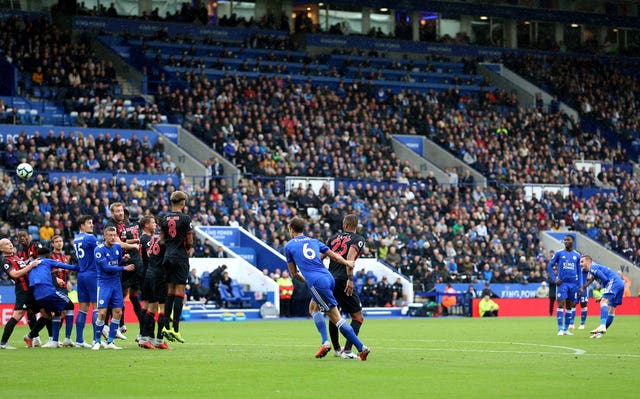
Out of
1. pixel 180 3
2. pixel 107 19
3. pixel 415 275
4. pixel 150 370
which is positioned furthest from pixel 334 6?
pixel 150 370

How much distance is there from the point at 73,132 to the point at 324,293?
2994cm

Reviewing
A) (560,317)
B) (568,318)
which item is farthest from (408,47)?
(560,317)

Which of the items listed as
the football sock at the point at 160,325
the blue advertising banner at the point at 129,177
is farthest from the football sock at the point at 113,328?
the blue advertising banner at the point at 129,177

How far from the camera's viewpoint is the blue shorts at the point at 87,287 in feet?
67.3

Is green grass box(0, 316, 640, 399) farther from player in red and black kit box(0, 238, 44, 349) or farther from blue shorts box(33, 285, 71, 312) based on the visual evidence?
blue shorts box(33, 285, 71, 312)

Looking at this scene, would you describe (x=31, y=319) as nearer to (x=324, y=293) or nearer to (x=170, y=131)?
(x=324, y=293)

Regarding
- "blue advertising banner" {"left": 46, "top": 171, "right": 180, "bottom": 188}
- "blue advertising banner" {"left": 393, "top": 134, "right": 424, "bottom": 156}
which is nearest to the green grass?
"blue advertising banner" {"left": 46, "top": 171, "right": 180, "bottom": 188}

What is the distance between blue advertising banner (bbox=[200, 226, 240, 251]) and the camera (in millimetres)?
43281

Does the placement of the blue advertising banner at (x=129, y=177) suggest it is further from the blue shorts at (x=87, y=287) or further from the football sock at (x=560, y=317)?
the blue shorts at (x=87, y=287)

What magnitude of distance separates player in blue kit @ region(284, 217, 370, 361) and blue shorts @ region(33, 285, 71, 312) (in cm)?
525

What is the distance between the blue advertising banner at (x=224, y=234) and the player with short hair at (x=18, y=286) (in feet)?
72.5

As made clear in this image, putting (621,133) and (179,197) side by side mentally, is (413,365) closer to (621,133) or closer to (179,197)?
(179,197)

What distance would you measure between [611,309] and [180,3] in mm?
40766

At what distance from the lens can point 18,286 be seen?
817 inches
